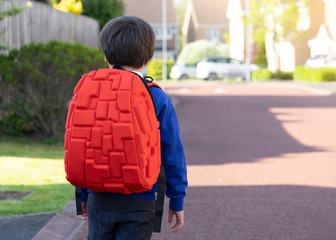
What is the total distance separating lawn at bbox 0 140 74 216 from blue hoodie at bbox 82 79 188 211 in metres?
2.87

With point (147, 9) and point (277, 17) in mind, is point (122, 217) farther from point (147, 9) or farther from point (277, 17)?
point (147, 9)

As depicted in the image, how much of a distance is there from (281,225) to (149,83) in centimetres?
303

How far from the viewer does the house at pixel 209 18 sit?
79.3m

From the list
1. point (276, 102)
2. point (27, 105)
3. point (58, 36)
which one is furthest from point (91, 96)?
point (276, 102)

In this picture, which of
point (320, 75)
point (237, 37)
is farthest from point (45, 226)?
point (237, 37)

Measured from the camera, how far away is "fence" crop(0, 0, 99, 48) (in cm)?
1128

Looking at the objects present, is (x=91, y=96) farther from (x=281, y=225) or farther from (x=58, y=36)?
(x=58, y=36)

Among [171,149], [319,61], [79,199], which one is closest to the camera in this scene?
[171,149]

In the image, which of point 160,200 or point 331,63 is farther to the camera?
point 331,63

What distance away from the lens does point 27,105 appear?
1048 centimetres

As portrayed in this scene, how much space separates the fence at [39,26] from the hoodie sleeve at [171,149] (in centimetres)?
814

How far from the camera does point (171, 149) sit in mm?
2748

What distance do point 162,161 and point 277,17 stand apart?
45.7 m

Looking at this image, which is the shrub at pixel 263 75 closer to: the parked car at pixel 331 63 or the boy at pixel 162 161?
the parked car at pixel 331 63
